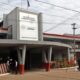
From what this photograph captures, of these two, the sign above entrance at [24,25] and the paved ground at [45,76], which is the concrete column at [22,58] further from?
the sign above entrance at [24,25]

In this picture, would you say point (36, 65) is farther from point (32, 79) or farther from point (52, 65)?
point (32, 79)

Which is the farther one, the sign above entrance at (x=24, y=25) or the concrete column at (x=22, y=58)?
the sign above entrance at (x=24, y=25)

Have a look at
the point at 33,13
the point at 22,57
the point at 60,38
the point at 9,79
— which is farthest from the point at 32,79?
the point at 60,38

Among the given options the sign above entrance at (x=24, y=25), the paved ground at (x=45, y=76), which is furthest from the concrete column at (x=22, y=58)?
the sign above entrance at (x=24, y=25)

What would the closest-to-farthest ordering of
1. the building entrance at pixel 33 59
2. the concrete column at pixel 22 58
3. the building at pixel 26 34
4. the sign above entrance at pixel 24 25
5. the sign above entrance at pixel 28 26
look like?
the concrete column at pixel 22 58 < the building at pixel 26 34 < the sign above entrance at pixel 24 25 < the sign above entrance at pixel 28 26 < the building entrance at pixel 33 59

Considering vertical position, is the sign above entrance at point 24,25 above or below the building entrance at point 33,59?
above

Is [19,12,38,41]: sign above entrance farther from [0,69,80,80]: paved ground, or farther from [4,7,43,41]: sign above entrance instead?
[0,69,80,80]: paved ground

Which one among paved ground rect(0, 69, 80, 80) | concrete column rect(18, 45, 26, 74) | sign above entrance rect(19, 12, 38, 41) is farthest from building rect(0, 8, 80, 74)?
paved ground rect(0, 69, 80, 80)

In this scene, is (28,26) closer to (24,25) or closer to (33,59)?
(24,25)

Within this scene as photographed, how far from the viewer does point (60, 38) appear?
56781mm

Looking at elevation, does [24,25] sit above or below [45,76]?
above

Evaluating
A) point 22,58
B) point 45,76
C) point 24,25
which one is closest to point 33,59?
point 24,25

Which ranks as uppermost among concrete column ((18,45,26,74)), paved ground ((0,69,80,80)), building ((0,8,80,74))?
building ((0,8,80,74))

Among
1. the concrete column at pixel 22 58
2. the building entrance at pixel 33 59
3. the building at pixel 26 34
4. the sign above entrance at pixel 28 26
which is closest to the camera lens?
the concrete column at pixel 22 58
